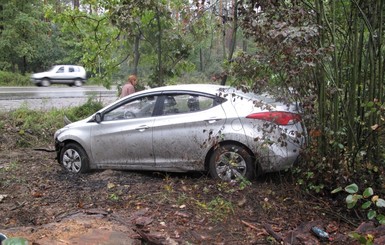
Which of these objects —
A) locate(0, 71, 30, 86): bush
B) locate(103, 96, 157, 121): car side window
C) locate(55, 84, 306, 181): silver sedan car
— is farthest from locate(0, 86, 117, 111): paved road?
locate(0, 71, 30, 86): bush

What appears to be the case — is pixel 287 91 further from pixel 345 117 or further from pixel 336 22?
pixel 336 22

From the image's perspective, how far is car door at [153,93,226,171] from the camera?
6.34 metres

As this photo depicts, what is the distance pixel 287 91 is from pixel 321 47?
0.66 meters

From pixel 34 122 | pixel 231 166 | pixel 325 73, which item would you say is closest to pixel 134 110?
pixel 231 166

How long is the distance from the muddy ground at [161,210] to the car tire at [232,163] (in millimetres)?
186

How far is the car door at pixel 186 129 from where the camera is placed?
6336mm

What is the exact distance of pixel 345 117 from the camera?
18.1 ft

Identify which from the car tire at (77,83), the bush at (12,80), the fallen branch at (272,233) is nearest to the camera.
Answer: the fallen branch at (272,233)

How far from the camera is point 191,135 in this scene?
21.1 ft

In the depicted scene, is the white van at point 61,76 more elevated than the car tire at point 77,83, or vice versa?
the white van at point 61,76

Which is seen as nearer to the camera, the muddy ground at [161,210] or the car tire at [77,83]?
the muddy ground at [161,210]

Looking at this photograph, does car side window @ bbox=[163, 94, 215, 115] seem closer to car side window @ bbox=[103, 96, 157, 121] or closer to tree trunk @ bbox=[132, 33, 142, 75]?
car side window @ bbox=[103, 96, 157, 121]

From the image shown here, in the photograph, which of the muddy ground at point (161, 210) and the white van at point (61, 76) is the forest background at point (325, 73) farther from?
the white van at point (61, 76)

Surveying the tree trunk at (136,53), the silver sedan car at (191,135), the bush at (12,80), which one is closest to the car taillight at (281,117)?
the silver sedan car at (191,135)
